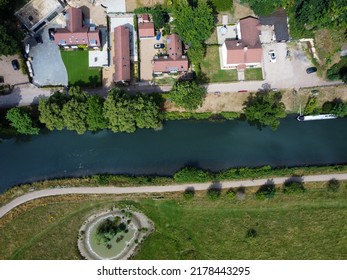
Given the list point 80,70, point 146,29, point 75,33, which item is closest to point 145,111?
point 80,70

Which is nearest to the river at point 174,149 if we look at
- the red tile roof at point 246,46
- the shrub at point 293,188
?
the shrub at point 293,188

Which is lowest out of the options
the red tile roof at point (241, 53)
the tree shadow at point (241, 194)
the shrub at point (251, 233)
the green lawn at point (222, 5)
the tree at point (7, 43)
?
the shrub at point (251, 233)

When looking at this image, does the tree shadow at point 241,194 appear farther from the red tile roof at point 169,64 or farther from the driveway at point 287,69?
the red tile roof at point 169,64

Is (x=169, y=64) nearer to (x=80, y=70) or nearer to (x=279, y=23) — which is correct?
(x=80, y=70)

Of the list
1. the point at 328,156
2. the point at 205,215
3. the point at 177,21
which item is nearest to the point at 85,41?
the point at 177,21

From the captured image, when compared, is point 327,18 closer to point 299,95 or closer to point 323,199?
point 299,95
